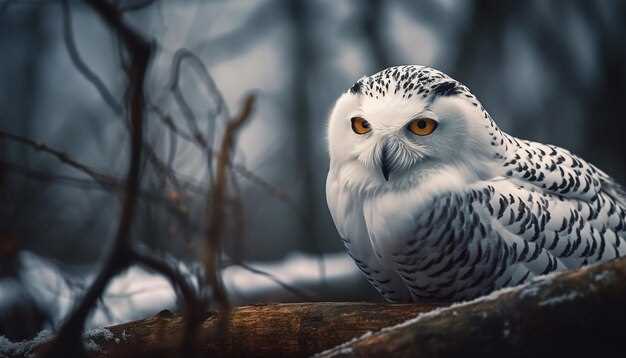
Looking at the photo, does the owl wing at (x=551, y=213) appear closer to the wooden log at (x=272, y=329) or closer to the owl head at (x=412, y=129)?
the owl head at (x=412, y=129)

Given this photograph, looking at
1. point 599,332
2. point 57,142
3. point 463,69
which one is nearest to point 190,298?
point 599,332

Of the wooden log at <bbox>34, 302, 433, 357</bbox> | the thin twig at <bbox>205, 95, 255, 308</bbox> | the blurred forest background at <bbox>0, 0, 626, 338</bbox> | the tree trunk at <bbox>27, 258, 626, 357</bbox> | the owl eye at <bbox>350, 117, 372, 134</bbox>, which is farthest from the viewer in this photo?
the blurred forest background at <bbox>0, 0, 626, 338</bbox>

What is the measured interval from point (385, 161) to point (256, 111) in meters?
0.30

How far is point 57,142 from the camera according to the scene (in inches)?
76.9

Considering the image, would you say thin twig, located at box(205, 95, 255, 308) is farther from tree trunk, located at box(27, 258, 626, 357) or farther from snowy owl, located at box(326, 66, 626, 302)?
snowy owl, located at box(326, 66, 626, 302)

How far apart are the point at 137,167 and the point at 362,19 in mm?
2492

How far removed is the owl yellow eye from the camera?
102 centimetres

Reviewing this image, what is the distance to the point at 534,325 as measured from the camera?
637 millimetres

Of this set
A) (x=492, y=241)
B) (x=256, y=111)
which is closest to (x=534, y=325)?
(x=492, y=241)

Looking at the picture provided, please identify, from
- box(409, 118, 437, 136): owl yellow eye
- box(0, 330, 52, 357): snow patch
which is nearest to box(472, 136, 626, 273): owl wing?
A: box(409, 118, 437, 136): owl yellow eye

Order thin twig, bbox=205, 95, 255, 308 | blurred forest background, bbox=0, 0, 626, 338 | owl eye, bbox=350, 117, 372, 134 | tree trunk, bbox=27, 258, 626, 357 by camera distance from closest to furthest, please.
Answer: thin twig, bbox=205, 95, 255, 308
tree trunk, bbox=27, 258, 626, 357
owl eye, bbox=350, 117, 372, 134
blurred forest background, bbox=0, 0, 626, 338

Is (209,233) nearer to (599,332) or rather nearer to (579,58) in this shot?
(599,332)

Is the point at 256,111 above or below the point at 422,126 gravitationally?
above

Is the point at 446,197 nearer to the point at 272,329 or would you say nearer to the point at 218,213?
the point at 272,329
